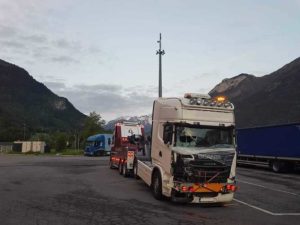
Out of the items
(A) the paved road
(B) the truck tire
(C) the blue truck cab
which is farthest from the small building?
(B) the truck tire

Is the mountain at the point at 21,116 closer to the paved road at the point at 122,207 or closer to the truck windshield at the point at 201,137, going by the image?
the paved road at the point at 122,207

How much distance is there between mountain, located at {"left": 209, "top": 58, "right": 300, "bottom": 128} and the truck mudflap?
6204cm

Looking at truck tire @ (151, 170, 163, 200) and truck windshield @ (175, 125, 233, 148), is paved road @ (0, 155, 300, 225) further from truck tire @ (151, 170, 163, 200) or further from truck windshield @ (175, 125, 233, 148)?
truck windshield @ (175, 125, 233, 148)

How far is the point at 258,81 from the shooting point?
132m

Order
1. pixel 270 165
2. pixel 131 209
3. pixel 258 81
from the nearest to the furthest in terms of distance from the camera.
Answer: pixel 131 209
pixel 270 165
pixel 258 81

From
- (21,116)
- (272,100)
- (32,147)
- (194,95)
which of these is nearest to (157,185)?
(194,95)

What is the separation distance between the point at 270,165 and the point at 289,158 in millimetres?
2574

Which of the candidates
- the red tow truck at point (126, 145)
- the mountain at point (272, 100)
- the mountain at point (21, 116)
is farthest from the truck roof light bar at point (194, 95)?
the mountain at point (21, 116)

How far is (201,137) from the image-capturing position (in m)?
14.0

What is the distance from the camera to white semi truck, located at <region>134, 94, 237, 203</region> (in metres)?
13.5

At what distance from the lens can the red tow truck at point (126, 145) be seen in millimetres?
22081

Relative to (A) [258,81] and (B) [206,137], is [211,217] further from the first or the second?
(A) [258,81]

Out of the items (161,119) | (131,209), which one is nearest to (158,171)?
(161,119)

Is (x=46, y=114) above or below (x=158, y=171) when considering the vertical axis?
above
